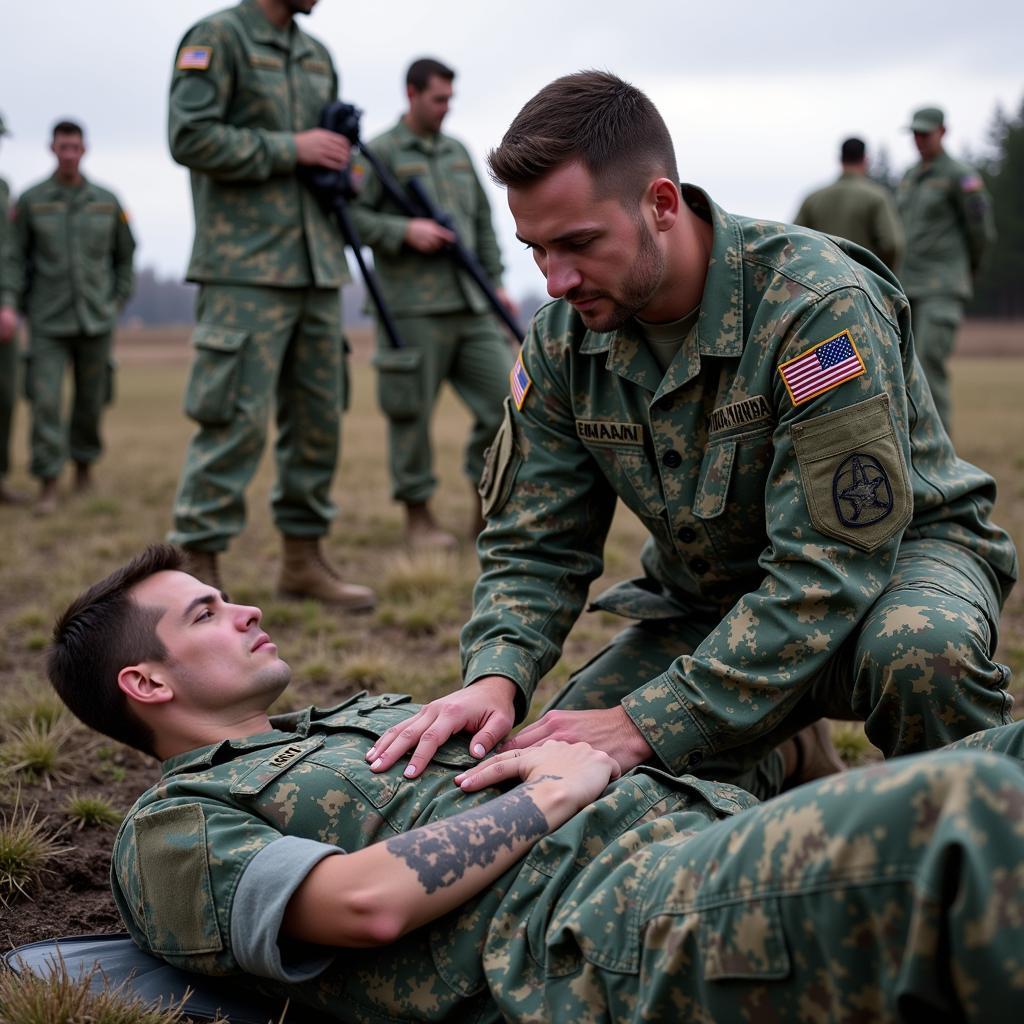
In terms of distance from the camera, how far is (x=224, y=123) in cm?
541

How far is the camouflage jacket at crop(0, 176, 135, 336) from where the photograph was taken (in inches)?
355

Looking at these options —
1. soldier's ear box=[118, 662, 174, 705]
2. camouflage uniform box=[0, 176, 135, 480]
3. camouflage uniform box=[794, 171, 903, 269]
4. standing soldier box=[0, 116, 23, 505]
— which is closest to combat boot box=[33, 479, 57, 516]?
camouflage uniform box=[0, 176, 135, 480]

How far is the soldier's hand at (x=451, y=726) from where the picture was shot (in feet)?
7.84

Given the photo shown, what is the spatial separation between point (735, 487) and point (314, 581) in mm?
3375

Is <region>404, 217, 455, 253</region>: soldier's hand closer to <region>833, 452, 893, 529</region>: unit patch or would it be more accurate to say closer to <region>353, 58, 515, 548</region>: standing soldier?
<region>353, 58, 515, 548</region>: standing soldier

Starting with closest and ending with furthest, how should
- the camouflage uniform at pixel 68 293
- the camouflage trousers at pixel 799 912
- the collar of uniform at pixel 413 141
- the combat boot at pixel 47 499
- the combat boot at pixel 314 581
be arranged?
the camouflage trousers at pixel 799 912, the combat boot at pixel 314 581, the collar of uniform at pixel 413 141, the combat boot at pixel 47 499, the camouflage uniform at pixel 68 293

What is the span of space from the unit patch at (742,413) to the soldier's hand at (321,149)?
127 inches

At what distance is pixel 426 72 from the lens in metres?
6.98

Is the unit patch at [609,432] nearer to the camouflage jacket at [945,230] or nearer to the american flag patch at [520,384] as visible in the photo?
the american flag patch at [520,384]

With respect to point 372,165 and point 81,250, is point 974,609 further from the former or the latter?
point 81,250

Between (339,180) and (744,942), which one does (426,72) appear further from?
(744,942)

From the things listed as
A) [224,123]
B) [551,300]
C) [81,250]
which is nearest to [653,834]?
[551,300]

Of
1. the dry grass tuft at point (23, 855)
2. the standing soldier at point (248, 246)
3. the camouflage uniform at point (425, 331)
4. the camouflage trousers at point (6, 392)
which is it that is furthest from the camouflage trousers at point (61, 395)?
the dry grass tuft at point (23, 855)

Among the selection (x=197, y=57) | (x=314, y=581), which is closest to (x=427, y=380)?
(x=314, y=581)
